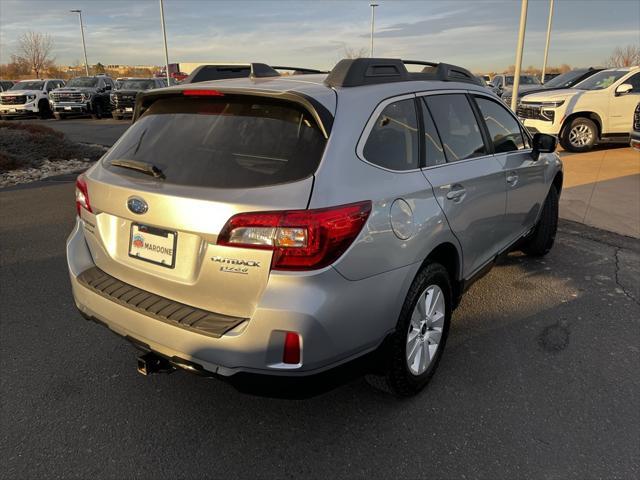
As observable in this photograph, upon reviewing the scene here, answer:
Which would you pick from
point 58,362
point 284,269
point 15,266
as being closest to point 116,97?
point 15,266

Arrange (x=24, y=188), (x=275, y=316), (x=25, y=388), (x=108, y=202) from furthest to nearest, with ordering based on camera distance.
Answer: (x=24, y=188), (x=25, y=388), (x=108, y=202), (x=275, y=316)

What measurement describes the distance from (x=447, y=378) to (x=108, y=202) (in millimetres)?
2184

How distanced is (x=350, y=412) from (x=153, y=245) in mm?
1389

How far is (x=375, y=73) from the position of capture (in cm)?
282

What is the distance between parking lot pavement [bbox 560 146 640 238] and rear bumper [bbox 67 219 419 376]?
5024mm

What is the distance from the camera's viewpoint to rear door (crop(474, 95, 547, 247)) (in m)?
3.87

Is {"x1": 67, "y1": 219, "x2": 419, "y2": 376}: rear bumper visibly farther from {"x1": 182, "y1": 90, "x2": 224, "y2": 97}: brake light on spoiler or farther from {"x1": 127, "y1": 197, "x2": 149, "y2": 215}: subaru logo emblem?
{"x1": 182, "y1": 90, "x2": 224, "y2": 97}: brake light on spoiler

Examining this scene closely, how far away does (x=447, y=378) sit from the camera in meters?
3.13

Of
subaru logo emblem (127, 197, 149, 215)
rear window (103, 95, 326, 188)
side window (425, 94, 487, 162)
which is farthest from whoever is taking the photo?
side window (425, 94, 487, 162)

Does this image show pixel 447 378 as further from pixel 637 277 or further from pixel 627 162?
pixel 627 162

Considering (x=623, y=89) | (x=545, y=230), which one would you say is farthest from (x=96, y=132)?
(x=545, y=230)

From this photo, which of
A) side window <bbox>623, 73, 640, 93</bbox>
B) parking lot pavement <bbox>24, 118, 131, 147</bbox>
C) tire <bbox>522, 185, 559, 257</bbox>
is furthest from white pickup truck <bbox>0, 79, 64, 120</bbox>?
tire <bbox>522, 185, 559, 257</bbox>

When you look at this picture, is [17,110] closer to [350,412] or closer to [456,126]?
[456,126]

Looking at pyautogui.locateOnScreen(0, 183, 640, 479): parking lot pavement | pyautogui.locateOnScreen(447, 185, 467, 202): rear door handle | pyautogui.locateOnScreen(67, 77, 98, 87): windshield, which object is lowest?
pyautogui.locateOnScreen(0, 183, 640, 479): parking lot pavement
